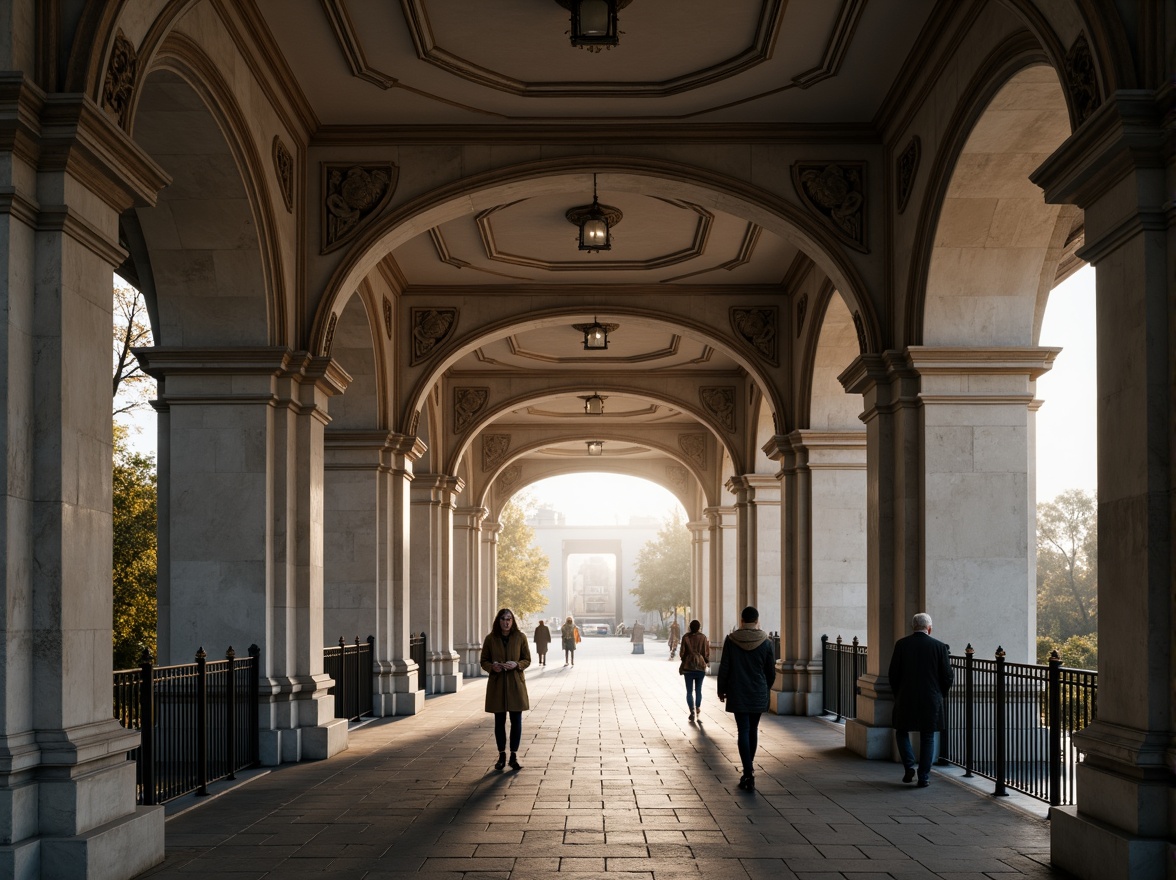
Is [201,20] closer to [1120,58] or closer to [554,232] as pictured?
[1120,58]

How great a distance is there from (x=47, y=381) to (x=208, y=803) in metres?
4.14

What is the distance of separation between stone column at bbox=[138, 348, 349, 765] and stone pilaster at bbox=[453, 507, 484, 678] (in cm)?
1732

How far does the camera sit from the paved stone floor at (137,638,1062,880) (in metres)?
7.11

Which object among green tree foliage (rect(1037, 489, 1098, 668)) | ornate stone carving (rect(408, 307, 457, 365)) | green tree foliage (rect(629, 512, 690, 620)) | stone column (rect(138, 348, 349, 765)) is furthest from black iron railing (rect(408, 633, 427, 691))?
green tree foliage (rect(629, 512, 690, 620))

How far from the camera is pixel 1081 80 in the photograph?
716 cm

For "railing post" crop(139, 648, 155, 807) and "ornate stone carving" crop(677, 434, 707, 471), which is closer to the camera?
"railing post" crop(139, 648, 155, 807)

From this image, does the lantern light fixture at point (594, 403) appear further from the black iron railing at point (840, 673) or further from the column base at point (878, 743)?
the column base at point (878, 743)

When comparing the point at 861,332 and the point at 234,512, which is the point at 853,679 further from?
the point at 234,512

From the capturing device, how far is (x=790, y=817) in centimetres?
876

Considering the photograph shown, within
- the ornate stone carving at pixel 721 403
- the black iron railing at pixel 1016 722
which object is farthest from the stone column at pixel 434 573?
the black iron railing at pixel 1016 722

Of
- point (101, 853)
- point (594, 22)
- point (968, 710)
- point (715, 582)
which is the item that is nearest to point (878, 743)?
point (968, 710)

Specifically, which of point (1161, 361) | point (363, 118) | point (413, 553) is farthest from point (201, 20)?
point (413, 553)

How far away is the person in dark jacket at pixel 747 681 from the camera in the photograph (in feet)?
32.7

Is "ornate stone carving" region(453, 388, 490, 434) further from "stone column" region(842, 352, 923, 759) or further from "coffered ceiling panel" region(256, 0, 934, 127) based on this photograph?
"stone column" region(842, 352, 923, 759)
